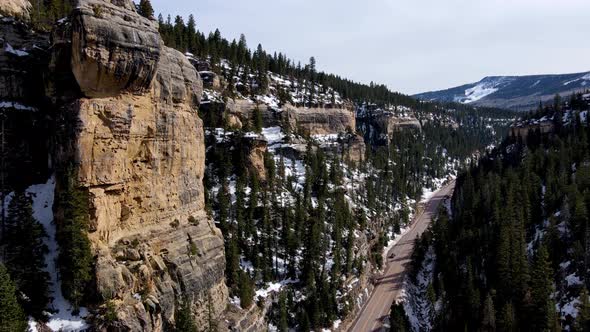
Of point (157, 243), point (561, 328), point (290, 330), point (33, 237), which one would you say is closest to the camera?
point (33, 237)

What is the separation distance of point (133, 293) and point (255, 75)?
10185 centimetres

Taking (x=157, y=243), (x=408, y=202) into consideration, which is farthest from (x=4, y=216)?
(x=408, y=202)

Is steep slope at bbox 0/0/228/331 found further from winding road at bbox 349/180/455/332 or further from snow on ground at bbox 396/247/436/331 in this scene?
snow on ground at bbox 396/247/436/331

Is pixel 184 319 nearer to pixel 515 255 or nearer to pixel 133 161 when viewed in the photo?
pixel 133 161

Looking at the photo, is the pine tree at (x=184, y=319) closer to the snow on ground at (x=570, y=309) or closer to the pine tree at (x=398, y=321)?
the pine tree at (x=398, y=321)

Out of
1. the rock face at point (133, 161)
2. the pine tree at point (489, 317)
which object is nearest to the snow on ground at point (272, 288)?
the rock face at point (133, 161)

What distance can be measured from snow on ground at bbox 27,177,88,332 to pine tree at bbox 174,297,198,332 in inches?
Answer: 403

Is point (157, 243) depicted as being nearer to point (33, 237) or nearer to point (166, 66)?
point (33, 237)

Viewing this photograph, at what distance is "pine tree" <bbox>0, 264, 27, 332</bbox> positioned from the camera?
3322 cm

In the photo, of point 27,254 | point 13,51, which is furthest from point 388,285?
point 13,51

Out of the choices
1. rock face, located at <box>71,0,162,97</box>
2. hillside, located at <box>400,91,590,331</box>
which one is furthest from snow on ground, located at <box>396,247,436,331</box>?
rock face, located at <box>71,0,162,97</box>

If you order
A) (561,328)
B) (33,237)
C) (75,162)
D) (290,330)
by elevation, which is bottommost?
(290,330)

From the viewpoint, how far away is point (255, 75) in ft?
439

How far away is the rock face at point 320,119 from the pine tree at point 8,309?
97.8 m
